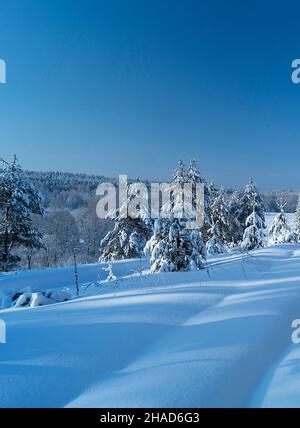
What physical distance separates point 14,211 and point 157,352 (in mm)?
21033

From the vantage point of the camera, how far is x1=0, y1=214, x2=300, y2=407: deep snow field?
261cm

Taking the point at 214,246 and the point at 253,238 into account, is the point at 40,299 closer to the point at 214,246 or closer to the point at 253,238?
the point at 214,246

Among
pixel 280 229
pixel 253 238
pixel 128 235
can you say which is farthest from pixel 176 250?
pixel 280 229

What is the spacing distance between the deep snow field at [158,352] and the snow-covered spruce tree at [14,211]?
1855 centimetres

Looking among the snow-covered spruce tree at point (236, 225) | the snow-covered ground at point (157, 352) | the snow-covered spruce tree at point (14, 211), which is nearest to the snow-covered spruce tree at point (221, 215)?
the snow-covered spruce tree at point (236, 225)

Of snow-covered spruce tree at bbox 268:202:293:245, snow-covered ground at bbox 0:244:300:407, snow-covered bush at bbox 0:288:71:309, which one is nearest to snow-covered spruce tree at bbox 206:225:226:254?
snow-covered spruce tree at bbox 268:202:293:245

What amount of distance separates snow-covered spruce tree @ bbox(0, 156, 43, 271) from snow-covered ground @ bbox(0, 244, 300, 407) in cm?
1857

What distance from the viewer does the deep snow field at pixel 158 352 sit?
261cm

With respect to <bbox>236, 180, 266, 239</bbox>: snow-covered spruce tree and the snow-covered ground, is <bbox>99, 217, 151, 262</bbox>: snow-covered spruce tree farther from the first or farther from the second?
the snow-covered ground

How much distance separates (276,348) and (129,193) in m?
23.9

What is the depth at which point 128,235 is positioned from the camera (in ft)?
90.0
